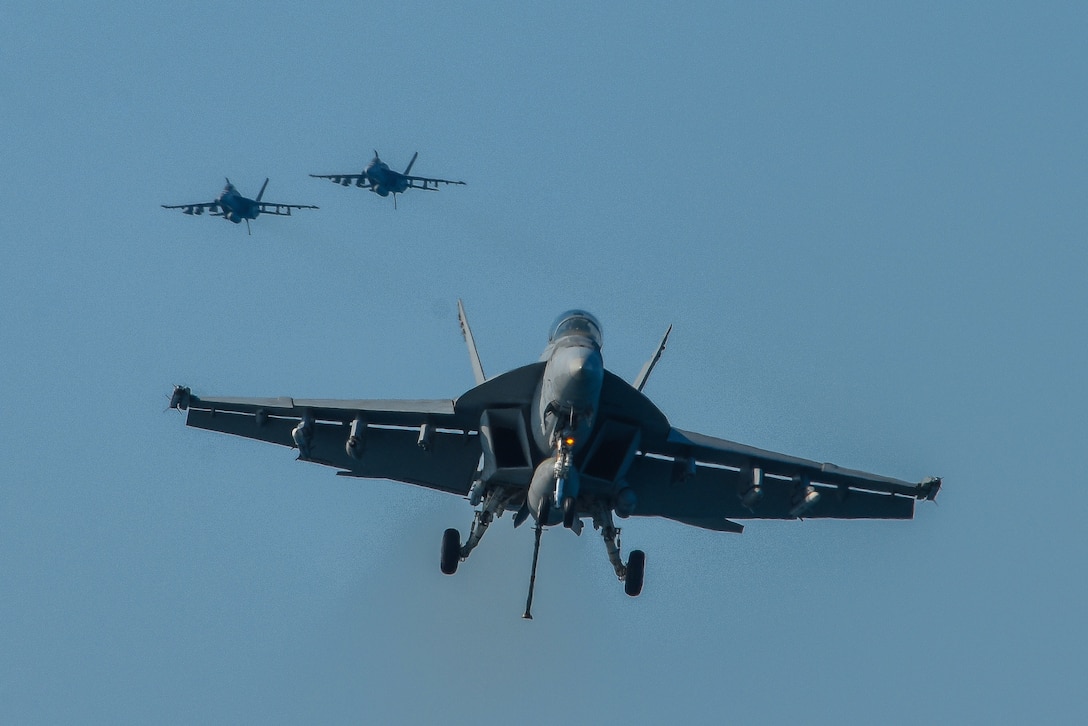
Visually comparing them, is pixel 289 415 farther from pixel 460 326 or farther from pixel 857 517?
pixel 857 517

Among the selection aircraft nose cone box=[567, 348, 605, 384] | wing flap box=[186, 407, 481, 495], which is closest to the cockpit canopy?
aircraft nose cone box=[567, 348, 605, 384]

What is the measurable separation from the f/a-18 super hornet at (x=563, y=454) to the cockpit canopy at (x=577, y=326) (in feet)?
0.12

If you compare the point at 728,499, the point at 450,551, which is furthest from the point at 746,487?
the point at 450,551

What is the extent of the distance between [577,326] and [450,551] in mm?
5066

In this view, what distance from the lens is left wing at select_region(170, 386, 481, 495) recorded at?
25438 millimetres

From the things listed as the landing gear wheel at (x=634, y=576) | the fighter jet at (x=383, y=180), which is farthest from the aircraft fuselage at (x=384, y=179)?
the landing gear wheel at (x=634, y=576)

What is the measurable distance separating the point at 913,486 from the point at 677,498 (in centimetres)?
483

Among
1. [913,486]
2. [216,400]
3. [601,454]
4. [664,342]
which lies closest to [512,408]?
[601,454]

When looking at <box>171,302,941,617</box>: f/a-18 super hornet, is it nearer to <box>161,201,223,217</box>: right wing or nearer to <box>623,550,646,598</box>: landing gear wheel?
<box>623,550,646,598</box>: landing gear wheel

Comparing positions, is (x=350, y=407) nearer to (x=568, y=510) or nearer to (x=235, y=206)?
(x=568, y=510)

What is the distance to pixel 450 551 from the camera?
2559 centimetres

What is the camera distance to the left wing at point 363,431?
25.4 metres

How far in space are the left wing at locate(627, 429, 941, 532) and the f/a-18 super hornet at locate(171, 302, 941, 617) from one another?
28 mm

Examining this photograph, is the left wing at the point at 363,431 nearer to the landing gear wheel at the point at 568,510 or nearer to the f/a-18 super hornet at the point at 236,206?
the landing gear wheel at the point at 568,510
